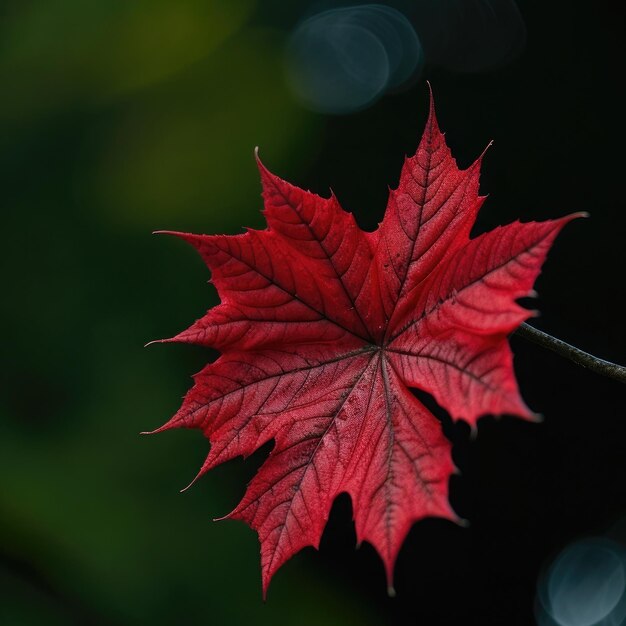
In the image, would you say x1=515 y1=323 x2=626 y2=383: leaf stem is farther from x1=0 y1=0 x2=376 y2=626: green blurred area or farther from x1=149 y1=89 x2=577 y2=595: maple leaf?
x1=0 y1=0 x2=376 y2=626: green blurred area

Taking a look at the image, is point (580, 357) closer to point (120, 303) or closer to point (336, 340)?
point (336, 340)

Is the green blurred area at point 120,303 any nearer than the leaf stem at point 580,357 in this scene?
No

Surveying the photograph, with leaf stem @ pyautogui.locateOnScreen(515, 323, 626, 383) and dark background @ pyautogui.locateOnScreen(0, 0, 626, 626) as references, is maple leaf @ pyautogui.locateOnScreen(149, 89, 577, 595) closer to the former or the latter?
leaf stem @ pyautogui.locateOnScreen(515, 323, 626, 383)

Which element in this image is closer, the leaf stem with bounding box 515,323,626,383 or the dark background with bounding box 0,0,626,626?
the leaf stem with bounding box 515,323,626,383

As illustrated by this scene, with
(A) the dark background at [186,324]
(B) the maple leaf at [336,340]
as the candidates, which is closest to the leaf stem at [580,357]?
(B) the maple leaf at [336,340]

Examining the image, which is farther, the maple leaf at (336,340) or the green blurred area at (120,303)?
the green blurred area at (120,303)

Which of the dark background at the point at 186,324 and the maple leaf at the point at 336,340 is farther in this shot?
the dark background at the point at 186,324

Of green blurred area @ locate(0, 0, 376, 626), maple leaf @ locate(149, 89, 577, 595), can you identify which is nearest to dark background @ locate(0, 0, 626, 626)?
green blurred area @ locate(0, 0, 376, 626)

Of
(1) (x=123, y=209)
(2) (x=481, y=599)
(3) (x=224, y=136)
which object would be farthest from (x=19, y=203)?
(2) (x=481, y=599)

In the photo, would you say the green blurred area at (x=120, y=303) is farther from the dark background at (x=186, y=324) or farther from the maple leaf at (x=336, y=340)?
the maple leaf at (x=336, y=340)

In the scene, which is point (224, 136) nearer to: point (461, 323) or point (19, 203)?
point (19, 203)
